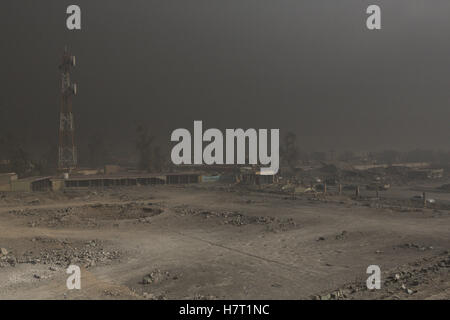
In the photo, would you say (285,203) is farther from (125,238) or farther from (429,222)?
(125,238)

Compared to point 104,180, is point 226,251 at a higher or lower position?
lower

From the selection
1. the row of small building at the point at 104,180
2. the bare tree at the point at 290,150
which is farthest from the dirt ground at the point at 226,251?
the bare tree at the point at 290,150

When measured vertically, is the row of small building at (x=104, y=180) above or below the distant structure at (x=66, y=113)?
below

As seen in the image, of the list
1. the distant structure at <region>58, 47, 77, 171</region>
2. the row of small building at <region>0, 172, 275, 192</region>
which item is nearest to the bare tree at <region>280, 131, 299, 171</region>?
the row of small building at <region>0, 172, 275, 192</region>

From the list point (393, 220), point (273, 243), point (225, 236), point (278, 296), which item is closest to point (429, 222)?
point (393, 220)

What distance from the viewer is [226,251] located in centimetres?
2595

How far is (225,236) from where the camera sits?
101 feet

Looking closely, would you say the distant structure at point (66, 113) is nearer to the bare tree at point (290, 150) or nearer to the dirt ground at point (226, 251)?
the dirt ground at point (226, 251)

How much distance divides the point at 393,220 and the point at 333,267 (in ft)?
59.3

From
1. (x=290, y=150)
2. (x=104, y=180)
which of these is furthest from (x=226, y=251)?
(x=290, y=150)

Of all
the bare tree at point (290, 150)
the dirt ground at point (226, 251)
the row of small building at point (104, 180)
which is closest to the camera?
the dirt ground at point (226, 251)

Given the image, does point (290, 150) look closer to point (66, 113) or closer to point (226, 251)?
point (66, 113)

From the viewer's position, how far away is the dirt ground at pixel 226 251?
60.2 feet
